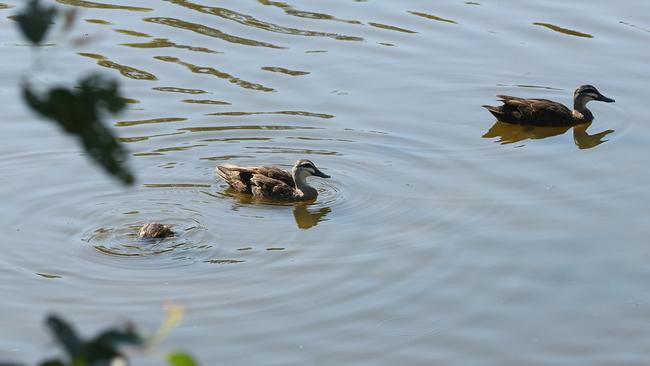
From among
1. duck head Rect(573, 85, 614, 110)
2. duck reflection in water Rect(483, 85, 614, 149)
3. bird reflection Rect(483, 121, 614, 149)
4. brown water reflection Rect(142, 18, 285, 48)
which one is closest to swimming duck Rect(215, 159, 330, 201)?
bird reflection Rect(483, 121, 614, 149)

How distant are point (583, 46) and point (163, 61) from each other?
549cm

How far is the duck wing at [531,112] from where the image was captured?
1391cm

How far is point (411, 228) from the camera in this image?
34.9 ft

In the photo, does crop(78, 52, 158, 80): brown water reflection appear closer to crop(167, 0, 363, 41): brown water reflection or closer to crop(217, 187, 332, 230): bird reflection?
crop(167, 0, 363, 41): brown water reflection

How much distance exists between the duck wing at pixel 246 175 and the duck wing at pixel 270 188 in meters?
0.02

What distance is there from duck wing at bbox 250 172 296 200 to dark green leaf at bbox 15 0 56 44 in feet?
31.0

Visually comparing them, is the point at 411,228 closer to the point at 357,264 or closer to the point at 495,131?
the point at 357,264

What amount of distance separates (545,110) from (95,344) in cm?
1215

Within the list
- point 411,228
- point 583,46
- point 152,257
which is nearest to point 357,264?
point 411,228

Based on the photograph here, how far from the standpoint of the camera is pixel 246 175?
38.7 feet

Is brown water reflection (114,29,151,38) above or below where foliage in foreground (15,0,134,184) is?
below

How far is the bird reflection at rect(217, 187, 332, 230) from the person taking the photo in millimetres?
11312

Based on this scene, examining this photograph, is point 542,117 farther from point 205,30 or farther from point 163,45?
point 163,45

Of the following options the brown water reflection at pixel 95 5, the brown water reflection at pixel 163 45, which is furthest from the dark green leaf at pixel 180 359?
the brown water reflection at pixel 95 5
